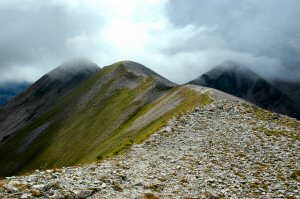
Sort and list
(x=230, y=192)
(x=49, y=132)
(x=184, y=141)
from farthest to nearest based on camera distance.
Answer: (x=49, y=132) → (x=184, y=141) → (x=230, y=192)

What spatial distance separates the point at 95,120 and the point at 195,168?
6794cm

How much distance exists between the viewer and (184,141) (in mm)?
27547

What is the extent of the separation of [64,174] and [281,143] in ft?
76.8

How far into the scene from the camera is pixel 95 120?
83.2 m

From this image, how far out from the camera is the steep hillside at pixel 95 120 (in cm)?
6225

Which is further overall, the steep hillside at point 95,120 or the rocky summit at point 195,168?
the steep hillside at point 95,120

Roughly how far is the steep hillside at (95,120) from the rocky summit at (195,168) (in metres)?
16.9

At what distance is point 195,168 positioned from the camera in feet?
65.7

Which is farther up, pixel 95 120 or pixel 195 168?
pixel 95 120

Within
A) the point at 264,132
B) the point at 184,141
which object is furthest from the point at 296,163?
the point at 184,141

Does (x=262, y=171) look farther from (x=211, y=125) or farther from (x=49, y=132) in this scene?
(x=49, y=132)

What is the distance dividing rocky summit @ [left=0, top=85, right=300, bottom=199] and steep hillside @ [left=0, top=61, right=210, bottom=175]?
16.9 meters

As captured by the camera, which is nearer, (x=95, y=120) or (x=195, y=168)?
(x=195, y=168)

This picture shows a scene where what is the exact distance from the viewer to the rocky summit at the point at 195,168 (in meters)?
15.6
